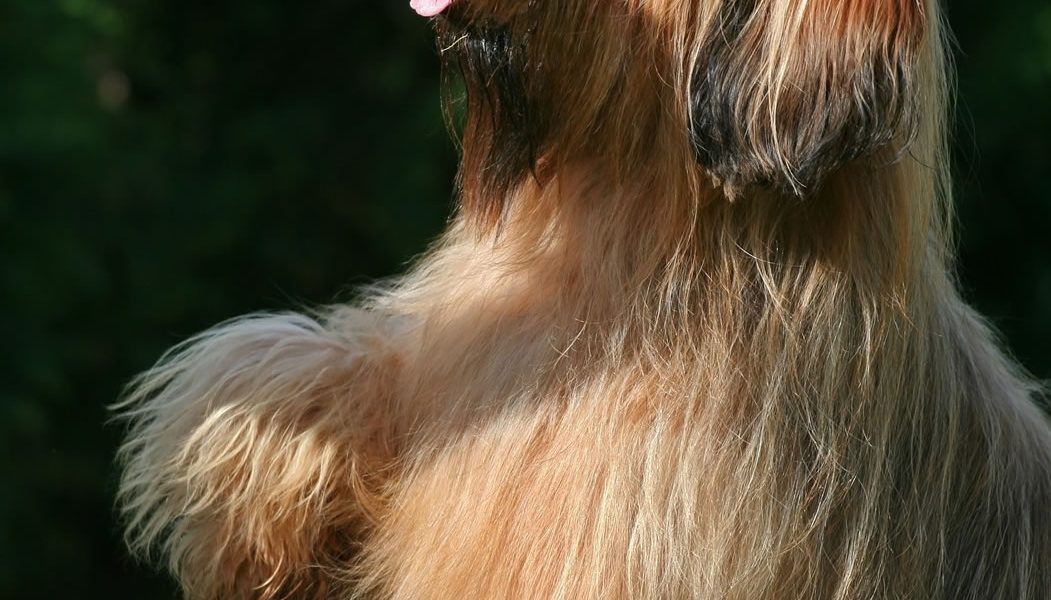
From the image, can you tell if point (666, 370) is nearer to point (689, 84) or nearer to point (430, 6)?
point (689, 84)

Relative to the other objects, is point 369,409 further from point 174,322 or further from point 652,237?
point 174,322

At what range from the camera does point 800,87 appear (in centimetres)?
191

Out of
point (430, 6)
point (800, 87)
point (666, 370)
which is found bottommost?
point (666, 370)

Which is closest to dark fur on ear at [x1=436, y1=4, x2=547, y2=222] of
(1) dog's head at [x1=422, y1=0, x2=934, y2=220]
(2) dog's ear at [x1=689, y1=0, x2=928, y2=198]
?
(1) dog's head at [x1=422, y1=0, x2=934, y2=220]

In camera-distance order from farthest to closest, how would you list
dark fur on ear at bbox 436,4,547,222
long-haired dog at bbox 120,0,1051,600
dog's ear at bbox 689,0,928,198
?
dark fur on ear at bbox 436,4,547,222, long-haired dog at bbox 120,0,1051,600, dog's ear at bbox 689,0,928,198

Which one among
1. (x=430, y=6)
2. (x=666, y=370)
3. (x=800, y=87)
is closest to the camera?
(x=800, y=87)

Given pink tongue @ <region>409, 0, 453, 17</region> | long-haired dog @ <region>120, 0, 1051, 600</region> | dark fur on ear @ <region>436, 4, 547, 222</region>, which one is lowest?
long-haired dog @ <region>120, 0, 1051, 600</region>

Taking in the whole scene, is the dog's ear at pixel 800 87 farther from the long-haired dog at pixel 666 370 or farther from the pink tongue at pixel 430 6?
the pink tongue at pixel 430 6

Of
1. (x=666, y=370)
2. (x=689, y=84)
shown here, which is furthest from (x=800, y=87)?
(x=666, y=370)

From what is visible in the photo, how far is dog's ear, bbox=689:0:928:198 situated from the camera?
1868mm

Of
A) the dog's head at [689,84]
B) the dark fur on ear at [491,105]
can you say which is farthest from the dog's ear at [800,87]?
the dark fur on ear at [491,105]

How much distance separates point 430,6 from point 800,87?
558 millimetres

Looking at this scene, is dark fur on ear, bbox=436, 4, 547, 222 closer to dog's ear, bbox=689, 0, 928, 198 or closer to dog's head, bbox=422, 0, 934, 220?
dog's head, bbox=422, 0, 934, 220

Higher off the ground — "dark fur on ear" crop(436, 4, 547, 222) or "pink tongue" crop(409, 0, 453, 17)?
"pink tongue" crop(409, 0, 453, 17)
